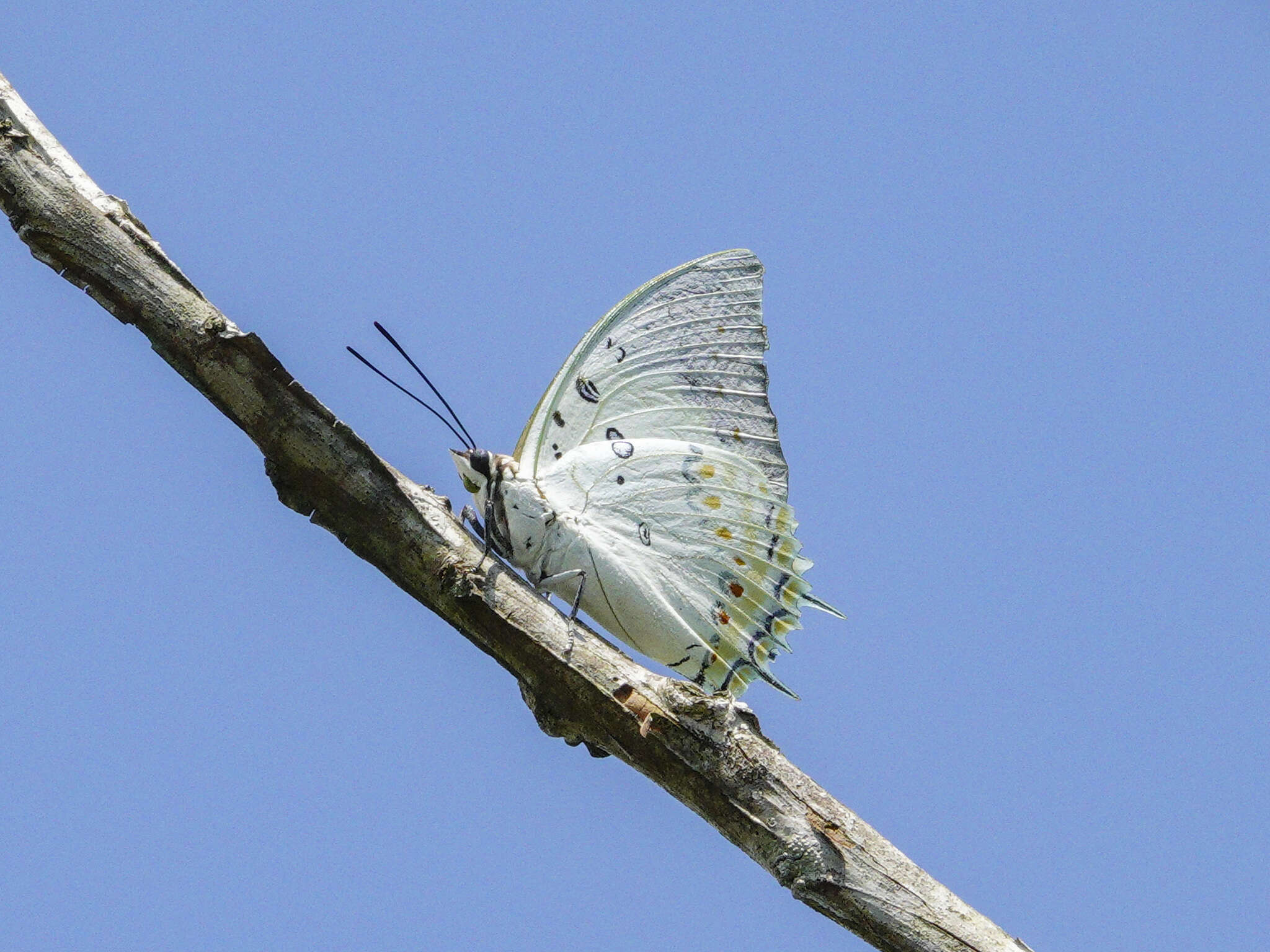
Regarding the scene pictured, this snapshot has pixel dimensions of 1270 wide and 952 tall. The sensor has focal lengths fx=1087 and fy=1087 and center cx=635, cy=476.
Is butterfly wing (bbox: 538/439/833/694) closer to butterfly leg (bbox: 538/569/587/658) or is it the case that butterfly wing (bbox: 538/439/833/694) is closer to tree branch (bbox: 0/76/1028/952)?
butterfly leg (bbox: 538/569/587/658)

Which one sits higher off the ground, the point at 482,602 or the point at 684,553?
the point at 684,553

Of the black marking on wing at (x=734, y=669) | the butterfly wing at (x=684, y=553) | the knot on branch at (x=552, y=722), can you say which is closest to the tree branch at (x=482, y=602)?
the knot on branch at (x=552, y=722)

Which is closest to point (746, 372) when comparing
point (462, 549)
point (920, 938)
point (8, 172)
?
point (462, 549)

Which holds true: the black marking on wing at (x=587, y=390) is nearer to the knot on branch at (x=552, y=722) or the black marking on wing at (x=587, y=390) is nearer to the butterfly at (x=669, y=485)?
the butterfly at (x=669, y=485)

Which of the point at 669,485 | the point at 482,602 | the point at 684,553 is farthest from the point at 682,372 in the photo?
the point at 482,602

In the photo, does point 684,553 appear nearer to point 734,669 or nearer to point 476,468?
point 734,669

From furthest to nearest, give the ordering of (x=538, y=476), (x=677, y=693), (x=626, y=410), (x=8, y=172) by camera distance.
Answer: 1. (x=626, y=410)
2. (x=538, y=476)
3. (x=677, y=693)
4. (x=8, y=172)

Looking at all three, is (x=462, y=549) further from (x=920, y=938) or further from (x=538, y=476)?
(x=920, y=938)
